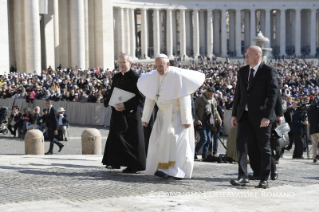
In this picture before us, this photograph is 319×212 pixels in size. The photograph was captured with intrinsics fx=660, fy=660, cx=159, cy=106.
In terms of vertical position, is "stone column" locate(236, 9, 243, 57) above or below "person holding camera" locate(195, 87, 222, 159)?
above

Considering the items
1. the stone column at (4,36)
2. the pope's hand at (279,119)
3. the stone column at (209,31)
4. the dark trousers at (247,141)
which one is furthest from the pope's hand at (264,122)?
the stone column at (209,31)

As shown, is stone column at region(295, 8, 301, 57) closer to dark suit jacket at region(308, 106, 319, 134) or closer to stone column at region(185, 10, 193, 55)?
stone column at region(185, 10, 193, 55)

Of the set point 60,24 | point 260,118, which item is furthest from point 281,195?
point 60,24

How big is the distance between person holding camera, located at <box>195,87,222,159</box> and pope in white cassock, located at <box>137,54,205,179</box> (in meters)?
5.48

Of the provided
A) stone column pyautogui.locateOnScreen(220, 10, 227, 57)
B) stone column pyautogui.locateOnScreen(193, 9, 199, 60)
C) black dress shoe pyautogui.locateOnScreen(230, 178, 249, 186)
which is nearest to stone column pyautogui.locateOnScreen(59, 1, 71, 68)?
stone column pyautogui.locateOnScreen(193, 9, 199, 60)

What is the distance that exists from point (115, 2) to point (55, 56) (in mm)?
28740

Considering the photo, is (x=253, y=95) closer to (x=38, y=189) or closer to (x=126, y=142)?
(x=126, y=142)

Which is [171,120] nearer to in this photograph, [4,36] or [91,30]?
[4,36]

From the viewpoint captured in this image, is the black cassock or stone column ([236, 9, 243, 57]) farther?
stone column ([236, 9, 243, 57])

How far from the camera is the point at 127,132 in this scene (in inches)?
480

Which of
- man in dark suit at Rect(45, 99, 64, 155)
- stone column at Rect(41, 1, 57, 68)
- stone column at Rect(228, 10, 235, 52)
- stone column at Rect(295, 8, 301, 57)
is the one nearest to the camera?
man in dark suit at Rect(45, 99, 64, 155)

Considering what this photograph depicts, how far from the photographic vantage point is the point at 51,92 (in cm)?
3456

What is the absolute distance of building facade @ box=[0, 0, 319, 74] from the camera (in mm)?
49406

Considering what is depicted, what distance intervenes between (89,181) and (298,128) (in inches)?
416
